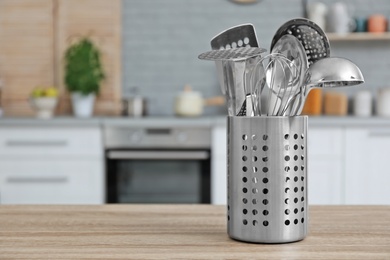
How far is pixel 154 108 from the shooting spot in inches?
172

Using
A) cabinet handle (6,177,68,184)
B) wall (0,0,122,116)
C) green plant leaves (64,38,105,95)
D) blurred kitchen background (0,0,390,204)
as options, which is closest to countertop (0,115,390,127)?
blurred kitchen background (0,0,390,204)

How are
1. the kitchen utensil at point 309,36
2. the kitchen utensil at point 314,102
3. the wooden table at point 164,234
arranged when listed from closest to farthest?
the wooden table at point 164,234
the kitchen utensil at point 309,36
the kitchen utensil at point 314,102

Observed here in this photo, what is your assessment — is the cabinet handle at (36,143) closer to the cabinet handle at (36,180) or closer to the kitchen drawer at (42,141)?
the kitchen drawer at (42,141)

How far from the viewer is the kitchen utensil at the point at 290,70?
111 centimetres

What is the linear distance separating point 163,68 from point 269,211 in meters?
3.32

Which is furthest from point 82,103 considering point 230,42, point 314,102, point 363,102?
point 230,42

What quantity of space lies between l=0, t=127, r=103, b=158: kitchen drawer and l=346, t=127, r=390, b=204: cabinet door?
61.7 inches

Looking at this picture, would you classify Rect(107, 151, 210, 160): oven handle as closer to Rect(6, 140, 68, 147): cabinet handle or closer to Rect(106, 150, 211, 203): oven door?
Rect(106, 150, 211, 203): oven door

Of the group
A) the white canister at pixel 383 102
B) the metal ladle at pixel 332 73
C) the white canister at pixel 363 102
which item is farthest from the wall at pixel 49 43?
the metal ladle at pixel 332 73

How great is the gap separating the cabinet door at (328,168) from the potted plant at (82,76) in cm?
146

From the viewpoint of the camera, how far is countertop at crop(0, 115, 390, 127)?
365cm

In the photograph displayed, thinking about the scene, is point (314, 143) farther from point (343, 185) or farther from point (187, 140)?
point (187, 140)

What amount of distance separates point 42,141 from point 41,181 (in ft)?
0.78

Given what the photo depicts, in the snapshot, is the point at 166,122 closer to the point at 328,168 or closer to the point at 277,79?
the point at 328,168
